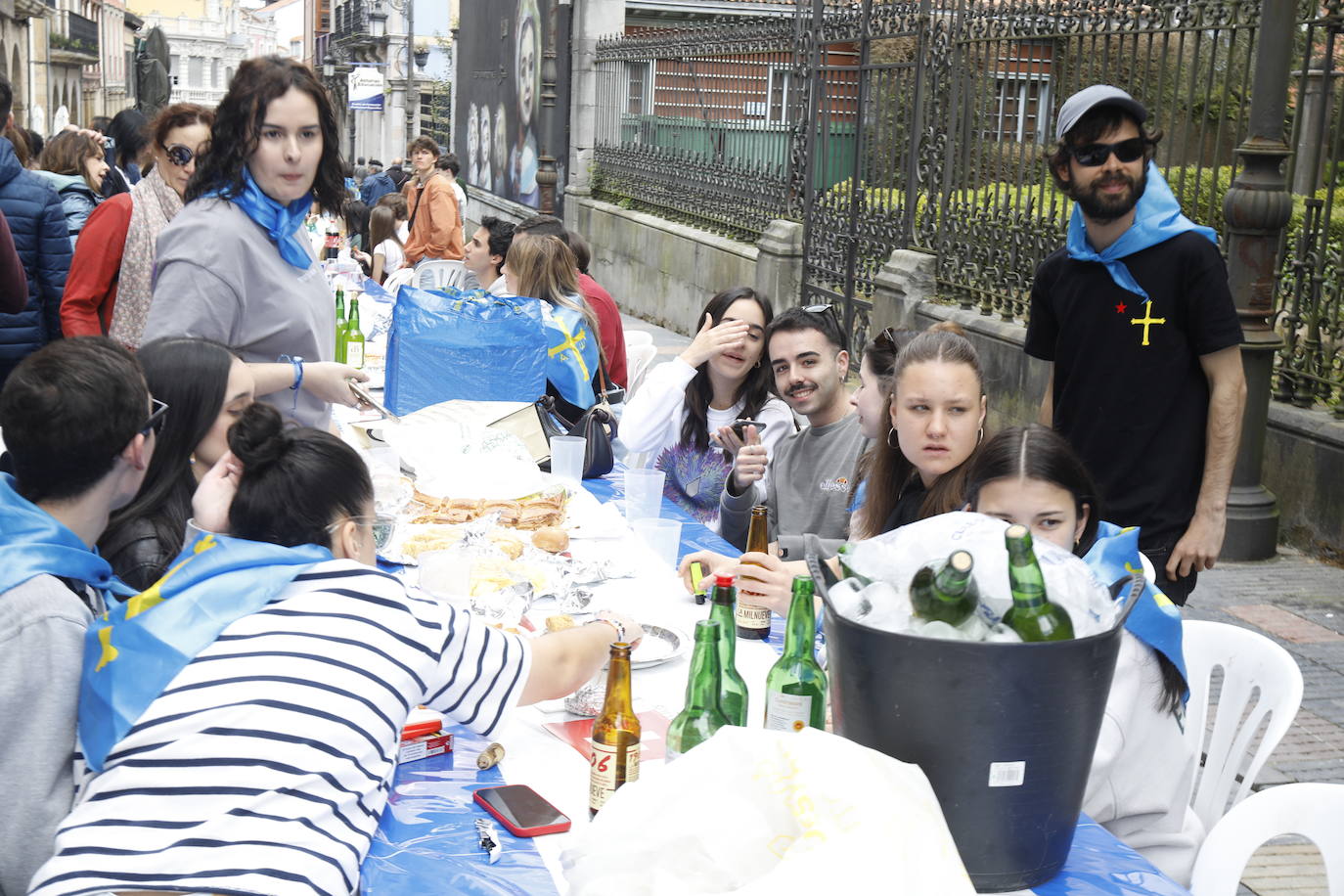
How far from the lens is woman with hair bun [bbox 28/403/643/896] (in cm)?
174

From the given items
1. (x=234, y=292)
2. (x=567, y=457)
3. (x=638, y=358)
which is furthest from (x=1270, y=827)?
(x=638, y=358)

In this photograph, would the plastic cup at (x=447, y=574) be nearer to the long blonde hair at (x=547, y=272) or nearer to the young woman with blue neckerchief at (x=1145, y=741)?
the young woman with blue neckerchief at (x=1145, y=741)

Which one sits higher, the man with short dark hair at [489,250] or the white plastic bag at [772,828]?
the man with short dark hair at [489,250]

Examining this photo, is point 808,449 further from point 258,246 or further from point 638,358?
point 638,358

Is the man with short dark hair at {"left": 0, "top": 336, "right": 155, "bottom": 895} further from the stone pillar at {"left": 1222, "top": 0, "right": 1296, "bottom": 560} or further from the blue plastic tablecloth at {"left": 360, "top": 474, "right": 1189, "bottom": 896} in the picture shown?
the stone pillar at {"left": 1222, "top": 0, "right": 1296, "bottom": 560}

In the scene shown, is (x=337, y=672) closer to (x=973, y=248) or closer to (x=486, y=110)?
(x=973, y=248)

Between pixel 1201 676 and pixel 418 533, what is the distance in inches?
76.1

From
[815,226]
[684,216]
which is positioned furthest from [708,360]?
[684,216]

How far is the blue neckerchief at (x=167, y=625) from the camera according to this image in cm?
182

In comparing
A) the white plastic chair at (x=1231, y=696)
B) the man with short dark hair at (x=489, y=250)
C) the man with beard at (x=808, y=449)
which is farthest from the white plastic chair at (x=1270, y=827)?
the man with short dark hair at (x=489, y=250)

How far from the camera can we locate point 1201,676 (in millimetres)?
2900

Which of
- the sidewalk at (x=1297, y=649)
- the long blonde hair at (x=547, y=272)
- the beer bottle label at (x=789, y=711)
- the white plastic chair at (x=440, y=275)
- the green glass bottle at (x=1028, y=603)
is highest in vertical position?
the long blonde hair at (x=547, y=272)

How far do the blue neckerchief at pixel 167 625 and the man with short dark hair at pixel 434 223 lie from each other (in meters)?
8.75

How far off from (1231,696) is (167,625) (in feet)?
7.19
